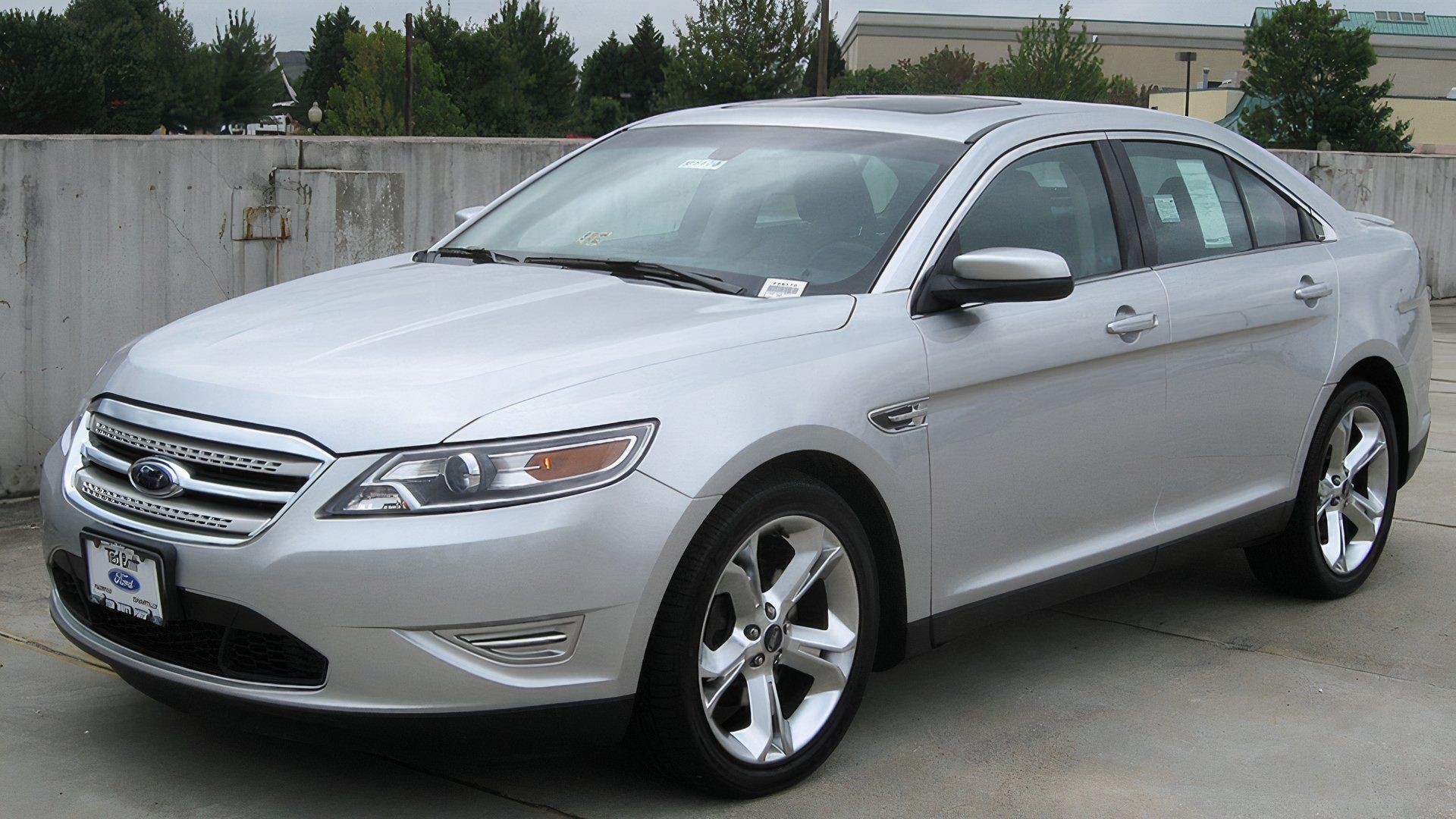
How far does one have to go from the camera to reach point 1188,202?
472 centimetres

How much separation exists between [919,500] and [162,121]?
9109 cm

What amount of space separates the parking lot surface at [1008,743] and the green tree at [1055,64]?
70.1 meters

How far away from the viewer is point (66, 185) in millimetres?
6281

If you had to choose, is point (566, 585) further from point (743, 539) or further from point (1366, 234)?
point (1366, 234)

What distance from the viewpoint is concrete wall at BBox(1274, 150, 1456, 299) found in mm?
15461

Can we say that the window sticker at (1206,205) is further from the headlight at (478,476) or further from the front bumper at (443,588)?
the headlight at (478,476)

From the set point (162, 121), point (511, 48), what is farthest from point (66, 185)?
point (162, 121)

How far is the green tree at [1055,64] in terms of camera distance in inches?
2864

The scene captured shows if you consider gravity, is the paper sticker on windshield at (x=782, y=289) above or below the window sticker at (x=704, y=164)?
below

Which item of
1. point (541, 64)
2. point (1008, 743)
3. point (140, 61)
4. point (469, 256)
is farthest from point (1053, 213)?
point (140, 61)

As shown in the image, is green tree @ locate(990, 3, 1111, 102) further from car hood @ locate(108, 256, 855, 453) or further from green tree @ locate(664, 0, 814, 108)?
car hood @ locate(108, 256, 855, 453)

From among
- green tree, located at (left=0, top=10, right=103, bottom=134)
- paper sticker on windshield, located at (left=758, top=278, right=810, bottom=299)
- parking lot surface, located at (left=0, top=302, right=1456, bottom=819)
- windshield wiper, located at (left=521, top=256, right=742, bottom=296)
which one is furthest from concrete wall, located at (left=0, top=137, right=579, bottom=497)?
green tree, located at (left=0, top=10, right=103, bottom=134)

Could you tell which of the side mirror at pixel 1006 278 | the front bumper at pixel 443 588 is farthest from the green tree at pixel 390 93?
the front bumper at pixel 443 588

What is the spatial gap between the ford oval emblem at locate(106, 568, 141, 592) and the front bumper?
96 mm
